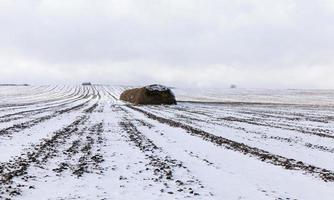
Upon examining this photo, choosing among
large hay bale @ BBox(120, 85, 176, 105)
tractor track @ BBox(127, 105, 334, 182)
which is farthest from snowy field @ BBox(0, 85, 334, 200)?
large hay bale @ BBox(120, 85, 176, 105)

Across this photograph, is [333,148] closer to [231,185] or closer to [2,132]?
[231,185]

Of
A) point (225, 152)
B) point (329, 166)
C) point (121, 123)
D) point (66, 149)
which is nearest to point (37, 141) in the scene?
point (66, 149)

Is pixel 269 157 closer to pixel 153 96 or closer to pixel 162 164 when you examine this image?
pixel 162 164

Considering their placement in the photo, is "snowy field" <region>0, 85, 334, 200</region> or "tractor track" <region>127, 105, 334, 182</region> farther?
"tractor track" <region>127, 105, 334, 182</region>

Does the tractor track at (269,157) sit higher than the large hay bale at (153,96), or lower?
lower

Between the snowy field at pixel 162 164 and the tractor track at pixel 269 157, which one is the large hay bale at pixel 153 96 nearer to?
the snowy field at pixel 162 164

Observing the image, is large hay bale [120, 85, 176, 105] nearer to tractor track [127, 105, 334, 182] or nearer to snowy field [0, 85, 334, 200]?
snowy field [0, 85, 334, 200]

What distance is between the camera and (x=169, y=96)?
146 feet

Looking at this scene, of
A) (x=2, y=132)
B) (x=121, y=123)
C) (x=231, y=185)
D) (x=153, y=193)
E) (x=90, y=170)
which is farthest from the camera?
(x=121, y=123)

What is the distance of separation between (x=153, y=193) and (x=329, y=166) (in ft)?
17.6

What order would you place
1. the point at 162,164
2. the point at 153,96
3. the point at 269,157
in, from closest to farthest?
the point at 162,164, the point at 269,157, the point at 153,96

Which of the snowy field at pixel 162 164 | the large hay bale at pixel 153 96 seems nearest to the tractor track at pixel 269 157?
the snowy field at pixel 162 164

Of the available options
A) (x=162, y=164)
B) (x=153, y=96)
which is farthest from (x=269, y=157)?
(x=153, y=96)

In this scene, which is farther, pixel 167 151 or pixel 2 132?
pixel 2 132
